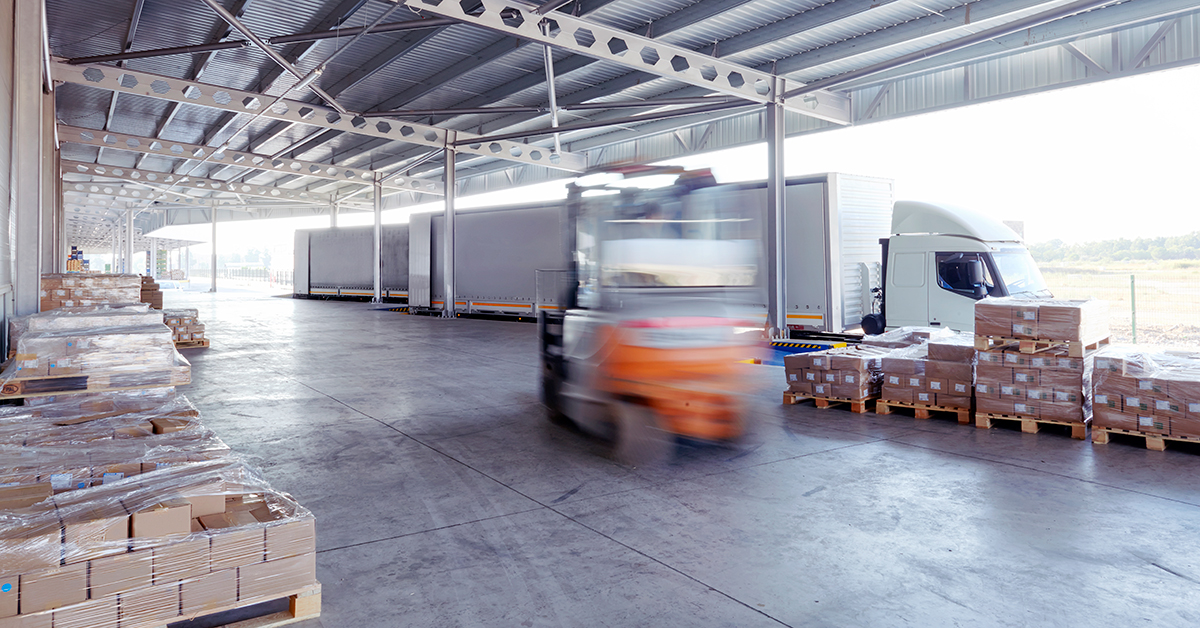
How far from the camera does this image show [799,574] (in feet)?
12.1

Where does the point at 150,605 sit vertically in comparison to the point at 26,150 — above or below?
below

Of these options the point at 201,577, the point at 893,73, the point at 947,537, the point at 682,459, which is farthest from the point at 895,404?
the point at 893,73

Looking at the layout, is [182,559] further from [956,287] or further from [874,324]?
[874,324]

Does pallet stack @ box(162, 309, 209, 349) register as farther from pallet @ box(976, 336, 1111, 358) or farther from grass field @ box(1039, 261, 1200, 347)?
grass field @ box(1039, 261, 1200, 347)

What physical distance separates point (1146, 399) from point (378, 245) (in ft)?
89.0

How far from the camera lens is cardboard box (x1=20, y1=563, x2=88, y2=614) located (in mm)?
2598

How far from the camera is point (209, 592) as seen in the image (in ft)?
9.57

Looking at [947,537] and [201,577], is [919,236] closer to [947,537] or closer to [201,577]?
[947,537]

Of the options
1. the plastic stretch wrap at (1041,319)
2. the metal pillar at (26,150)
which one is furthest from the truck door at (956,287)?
the metal pillar at (26,150)

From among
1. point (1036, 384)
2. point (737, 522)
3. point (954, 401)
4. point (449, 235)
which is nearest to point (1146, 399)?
point (1036, 384)

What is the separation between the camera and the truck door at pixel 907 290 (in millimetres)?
11875

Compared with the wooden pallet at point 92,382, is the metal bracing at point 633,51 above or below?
above

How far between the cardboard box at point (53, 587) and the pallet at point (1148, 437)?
7.75 metres

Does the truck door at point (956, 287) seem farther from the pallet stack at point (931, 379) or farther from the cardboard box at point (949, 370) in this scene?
the cardboard box at point (949, 370)
